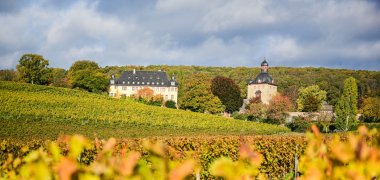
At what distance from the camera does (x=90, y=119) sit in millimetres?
47656

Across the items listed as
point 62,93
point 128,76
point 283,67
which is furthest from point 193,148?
point 283,67

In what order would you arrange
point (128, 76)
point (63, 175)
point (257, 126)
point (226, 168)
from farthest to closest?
point (128, 76) < point (257, 126) < point (226, 168) < point (63, 175)

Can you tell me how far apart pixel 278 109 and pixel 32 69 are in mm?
53296

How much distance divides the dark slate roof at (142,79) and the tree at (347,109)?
55936 mm

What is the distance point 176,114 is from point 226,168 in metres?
59.1

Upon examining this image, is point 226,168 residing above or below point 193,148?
above

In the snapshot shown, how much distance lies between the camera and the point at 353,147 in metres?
1.24

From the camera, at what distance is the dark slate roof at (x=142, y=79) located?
358ft

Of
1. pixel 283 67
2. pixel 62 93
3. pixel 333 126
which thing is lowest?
pixel 333 126

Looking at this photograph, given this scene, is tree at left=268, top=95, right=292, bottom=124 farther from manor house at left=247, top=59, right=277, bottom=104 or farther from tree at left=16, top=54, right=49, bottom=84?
tree at left=16, top=54, right=49, bottom=84

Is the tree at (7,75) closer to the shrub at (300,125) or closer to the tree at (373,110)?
the shrub at (300,125)

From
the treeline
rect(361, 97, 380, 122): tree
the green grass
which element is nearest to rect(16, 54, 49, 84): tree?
the treeline

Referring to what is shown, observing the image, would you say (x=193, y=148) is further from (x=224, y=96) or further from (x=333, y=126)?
(x=224, y=96)

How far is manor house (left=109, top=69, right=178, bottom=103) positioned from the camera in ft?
356
